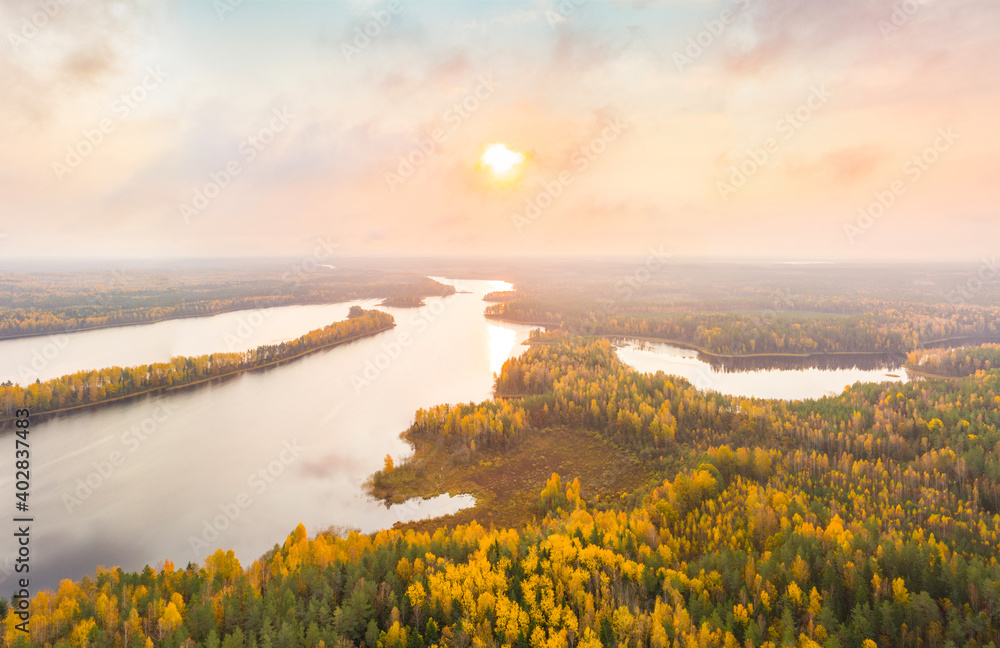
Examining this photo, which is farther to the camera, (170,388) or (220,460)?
(170,388)

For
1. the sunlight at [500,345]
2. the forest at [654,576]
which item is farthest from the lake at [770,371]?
the forest at [654,576]

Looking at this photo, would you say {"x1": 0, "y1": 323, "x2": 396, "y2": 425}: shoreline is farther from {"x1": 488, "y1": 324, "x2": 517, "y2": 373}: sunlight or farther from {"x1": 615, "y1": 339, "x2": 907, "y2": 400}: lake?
{"x1": 615, "y1": 339, "x2": 907, "y2": 400}: lake

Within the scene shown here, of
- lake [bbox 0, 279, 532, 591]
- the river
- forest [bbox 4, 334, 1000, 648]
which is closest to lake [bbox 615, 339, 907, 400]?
the river

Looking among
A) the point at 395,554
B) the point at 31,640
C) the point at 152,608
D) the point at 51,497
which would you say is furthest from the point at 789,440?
the point at 51,497

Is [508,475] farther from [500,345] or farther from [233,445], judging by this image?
[500,345]

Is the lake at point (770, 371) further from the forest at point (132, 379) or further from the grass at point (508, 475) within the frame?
the forest at point (132, 379)

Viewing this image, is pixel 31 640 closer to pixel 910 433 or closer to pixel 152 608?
pixel 152 608

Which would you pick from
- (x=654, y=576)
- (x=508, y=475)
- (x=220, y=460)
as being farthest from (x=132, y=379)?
(x=654, y=576)
